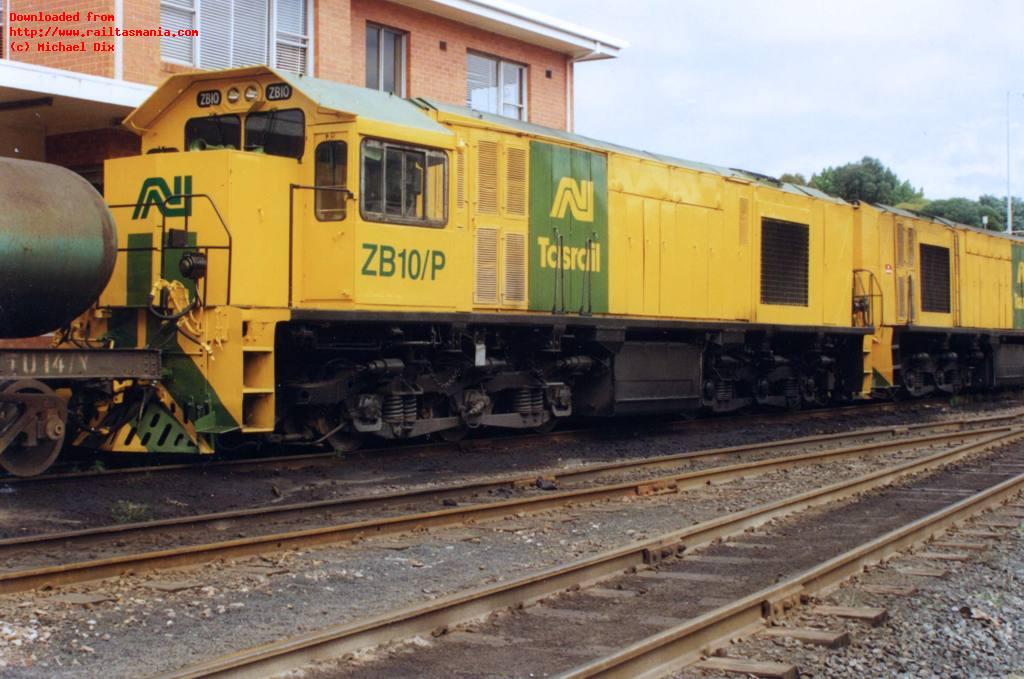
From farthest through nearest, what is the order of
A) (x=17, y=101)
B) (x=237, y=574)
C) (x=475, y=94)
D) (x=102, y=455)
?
(x=475, y=94) < (x=17, y=101) < (x=102, y=455) < (x=237, y=574)

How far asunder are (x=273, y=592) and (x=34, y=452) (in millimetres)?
3950

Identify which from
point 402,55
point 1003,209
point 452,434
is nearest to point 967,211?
point 1003,209

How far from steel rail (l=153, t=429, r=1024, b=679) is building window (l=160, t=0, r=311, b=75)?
11.4 meters

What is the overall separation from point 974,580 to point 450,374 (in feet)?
20.8

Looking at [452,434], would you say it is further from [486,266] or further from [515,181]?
[515,181]

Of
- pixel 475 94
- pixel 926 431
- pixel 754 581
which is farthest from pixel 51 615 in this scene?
pixel 475 94

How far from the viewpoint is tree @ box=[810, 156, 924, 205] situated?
7381 cm

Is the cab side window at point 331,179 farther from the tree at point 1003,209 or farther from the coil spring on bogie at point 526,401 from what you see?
the tree at point 1003,209

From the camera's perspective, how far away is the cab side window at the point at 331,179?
10773mm

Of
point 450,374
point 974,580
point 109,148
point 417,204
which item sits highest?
point 109,148

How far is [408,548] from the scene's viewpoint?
317 inches

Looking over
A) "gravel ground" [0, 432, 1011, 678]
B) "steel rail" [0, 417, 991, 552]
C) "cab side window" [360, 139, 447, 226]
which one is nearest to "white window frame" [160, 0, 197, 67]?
"cab side window" [360, 139, 447, 226]

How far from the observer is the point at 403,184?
37.0 ft

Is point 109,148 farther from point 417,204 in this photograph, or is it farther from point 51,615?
point 51,615
